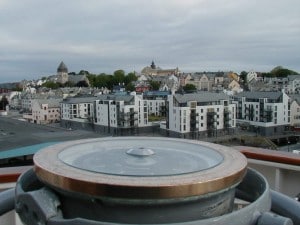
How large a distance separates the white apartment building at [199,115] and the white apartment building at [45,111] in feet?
71.1

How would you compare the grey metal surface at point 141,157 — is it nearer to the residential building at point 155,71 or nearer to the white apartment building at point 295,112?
the white apartment building at point 295,112

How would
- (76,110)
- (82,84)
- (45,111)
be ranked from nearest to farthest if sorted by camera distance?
1. (76,110)
2. (45,111)
3. (82,84)

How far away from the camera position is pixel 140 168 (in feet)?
4.55

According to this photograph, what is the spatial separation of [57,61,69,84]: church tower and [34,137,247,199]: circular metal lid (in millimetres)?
88668

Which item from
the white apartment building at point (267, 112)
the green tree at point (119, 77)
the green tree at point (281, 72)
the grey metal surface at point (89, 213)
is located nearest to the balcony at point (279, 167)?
the grey metal surface at point (89, 213)

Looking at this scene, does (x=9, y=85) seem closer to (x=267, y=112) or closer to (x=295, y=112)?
(x=295, y=112)

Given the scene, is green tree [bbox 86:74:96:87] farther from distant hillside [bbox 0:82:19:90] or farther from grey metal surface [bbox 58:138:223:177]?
grey metal surface [bbox 58:138:223:177]

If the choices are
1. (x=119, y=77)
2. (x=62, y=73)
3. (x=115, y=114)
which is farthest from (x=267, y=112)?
(x=62, y=73)

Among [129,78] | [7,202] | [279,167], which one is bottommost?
[279,167]

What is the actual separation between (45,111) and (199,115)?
80.7 ft

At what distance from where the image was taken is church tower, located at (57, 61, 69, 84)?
88.9m

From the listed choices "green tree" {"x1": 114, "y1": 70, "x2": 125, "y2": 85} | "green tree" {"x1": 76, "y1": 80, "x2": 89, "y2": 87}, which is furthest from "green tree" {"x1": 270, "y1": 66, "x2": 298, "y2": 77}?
"green tree" {"x1": 76, "y1": 80, "x2": 89, "y2": 87}

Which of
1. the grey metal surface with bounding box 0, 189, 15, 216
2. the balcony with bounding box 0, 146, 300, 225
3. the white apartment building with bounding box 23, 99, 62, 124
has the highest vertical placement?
the grey metal surface with bounding box 0, 189, 15, 216

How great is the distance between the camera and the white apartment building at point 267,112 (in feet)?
129
